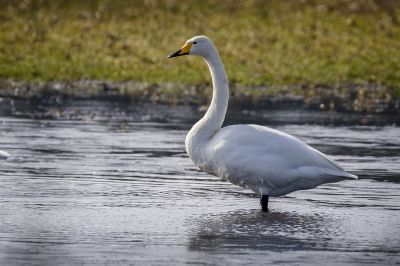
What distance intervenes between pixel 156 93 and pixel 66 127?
245 inches

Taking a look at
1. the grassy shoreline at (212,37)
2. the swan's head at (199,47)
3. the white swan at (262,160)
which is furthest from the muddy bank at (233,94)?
the white swan at (262,160)

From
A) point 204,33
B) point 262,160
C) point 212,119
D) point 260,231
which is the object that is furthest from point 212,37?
point 260,231

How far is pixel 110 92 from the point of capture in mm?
22297

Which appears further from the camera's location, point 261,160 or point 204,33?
point 204,33

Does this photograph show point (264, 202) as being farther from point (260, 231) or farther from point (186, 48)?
point (186, 48)

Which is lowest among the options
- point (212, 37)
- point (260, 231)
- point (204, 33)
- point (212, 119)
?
point (260, 231)

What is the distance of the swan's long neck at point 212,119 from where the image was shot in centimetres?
1010

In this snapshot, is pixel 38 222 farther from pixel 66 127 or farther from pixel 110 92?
pixel 110 92

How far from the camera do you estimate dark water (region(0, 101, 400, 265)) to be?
785 centimetres

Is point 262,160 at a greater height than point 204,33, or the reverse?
point 204,33

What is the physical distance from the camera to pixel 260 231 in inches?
347

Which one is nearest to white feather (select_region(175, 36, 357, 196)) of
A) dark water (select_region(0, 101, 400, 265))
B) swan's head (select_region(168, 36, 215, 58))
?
dark water (select_region(0, 101, 400, 265))

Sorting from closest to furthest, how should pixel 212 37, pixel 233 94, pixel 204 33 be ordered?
pixel 233 94, pixel 212 37, pixel 204 33

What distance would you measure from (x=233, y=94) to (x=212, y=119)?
12.0m
